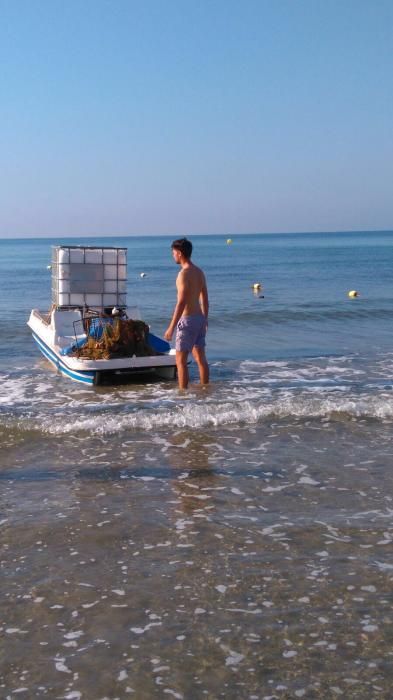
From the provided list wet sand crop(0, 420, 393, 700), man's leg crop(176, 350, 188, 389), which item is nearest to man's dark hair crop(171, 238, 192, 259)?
man's leg crop(176, 350, 188, 389)

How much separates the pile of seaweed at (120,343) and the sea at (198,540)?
542mm

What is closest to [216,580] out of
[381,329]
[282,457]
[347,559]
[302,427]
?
[347,559]

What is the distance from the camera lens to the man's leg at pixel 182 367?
998 centimetres

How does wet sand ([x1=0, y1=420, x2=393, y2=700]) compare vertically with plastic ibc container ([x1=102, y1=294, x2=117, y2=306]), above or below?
below

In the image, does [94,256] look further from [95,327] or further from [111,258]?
[95,327]

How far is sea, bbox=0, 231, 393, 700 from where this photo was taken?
3451mm

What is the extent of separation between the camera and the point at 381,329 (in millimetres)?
17953

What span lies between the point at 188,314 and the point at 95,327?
Result: 2.44 meters

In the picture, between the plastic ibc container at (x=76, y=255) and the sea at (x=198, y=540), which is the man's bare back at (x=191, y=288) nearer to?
the sea at (x=198, y=540)

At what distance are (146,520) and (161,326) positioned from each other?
14.4 meters

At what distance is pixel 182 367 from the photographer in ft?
33.1

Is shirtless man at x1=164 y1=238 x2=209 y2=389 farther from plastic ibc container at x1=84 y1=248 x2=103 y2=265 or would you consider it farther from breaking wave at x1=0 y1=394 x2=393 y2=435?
plastic ibc container at x1=84 y1=248 x2=103 y2=265

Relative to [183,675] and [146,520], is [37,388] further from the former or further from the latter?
[183,675]

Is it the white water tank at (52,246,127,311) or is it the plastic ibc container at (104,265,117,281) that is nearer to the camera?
the white water tank at (52,246,127,311)
